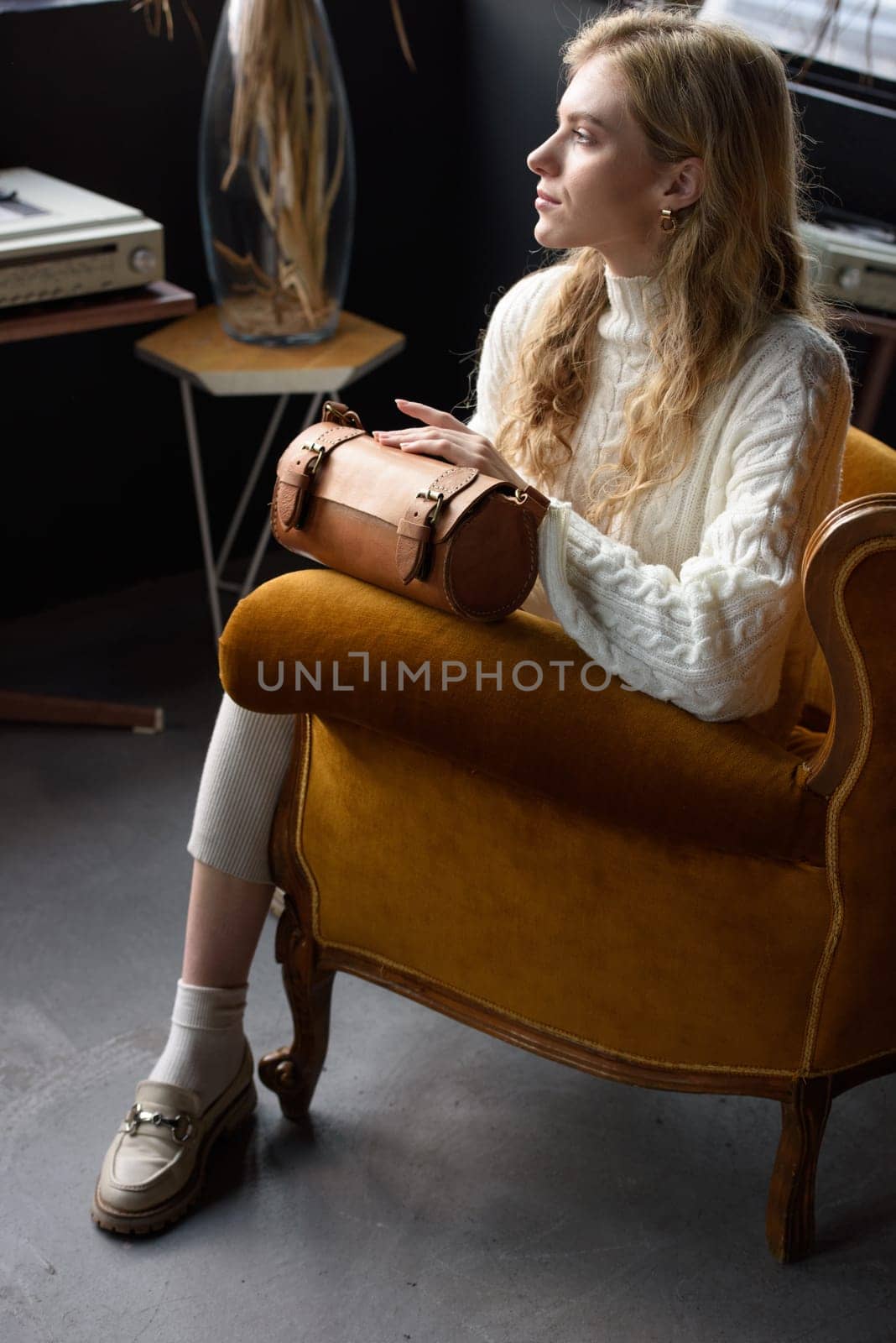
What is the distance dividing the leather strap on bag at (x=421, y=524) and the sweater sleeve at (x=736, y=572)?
120mm

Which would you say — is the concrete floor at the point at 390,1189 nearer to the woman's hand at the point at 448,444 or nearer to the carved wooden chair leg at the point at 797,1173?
the carved wooden chair leg at the point at 797,1173

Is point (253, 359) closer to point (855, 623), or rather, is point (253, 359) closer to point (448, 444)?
point (448, 444)

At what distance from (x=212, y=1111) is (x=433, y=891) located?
419 mm

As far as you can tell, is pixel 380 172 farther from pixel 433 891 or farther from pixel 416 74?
pixel 433 891

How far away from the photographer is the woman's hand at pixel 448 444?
1471mm

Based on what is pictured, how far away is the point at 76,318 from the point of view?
2285 mm

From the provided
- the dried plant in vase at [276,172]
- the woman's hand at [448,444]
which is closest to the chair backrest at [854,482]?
the woman's hand at [448,444]

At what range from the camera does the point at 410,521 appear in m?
1.38

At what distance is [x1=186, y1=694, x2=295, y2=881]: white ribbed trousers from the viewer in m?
1.63

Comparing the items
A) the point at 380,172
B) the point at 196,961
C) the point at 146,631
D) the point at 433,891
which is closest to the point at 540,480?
the point at 433,891

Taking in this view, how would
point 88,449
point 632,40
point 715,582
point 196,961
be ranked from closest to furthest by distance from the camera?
point 715,582 < point 632,40 < point 196,961 < point 88,449

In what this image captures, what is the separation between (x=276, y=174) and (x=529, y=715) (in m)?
1.45

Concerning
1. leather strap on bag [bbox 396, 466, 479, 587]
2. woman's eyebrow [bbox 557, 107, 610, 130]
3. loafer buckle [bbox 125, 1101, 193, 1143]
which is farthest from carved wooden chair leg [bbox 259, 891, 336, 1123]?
woman's eyebrow [bbox 557, 107, 610, 130]

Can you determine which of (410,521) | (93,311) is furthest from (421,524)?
(93,311)
